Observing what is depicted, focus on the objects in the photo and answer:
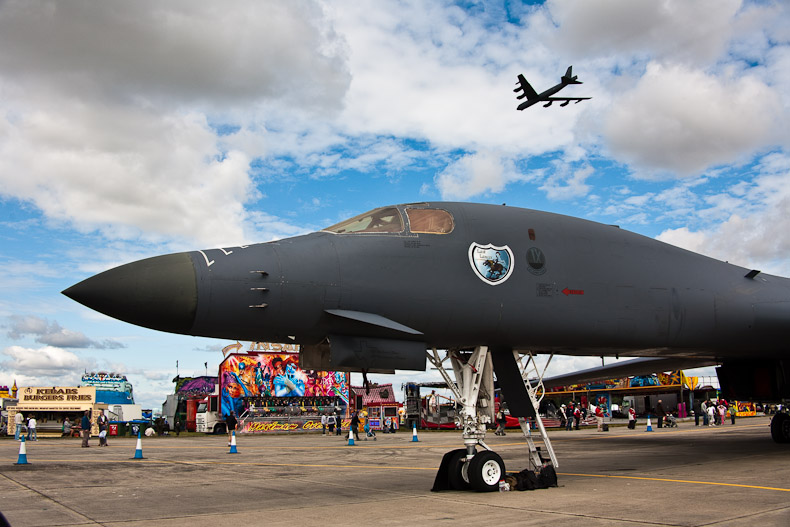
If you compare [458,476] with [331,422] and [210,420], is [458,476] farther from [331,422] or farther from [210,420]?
[210,420]

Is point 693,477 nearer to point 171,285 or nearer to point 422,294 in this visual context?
point 422,294

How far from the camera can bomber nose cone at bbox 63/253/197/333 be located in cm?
688

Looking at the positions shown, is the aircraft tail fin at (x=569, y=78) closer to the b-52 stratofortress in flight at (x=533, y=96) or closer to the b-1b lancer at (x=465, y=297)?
the b-52 stratofortress in flight at (x=533, y=96)

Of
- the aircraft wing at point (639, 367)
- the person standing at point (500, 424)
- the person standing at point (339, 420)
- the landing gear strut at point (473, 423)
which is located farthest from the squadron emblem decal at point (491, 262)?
the person standing at point (339, 420)

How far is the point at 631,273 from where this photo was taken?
1041cm

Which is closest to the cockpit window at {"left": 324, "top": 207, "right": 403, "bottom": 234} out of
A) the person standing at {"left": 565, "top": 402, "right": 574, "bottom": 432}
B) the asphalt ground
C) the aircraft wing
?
the asphalt ground

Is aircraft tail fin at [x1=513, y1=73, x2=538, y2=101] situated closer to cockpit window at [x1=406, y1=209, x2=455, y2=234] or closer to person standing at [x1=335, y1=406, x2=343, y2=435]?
cockpit window at [x1=406, y1=209, x2=455, y2=234]

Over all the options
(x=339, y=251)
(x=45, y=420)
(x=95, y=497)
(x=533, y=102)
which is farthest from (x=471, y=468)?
(x=45, y=420)

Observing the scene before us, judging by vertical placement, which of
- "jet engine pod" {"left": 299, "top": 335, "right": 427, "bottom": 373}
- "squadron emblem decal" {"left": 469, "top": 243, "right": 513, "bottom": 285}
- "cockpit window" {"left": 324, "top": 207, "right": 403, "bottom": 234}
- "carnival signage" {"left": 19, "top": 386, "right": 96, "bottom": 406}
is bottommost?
"carnival signage" {"left": 19, "top": 386, "right": 96, "bottom": 406}

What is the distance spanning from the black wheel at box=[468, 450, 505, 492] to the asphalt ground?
12 centimetres

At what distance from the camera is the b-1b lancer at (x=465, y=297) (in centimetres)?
735

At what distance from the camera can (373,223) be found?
8820mm

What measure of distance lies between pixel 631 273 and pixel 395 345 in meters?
4.40

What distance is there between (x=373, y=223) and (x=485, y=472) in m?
3.87
